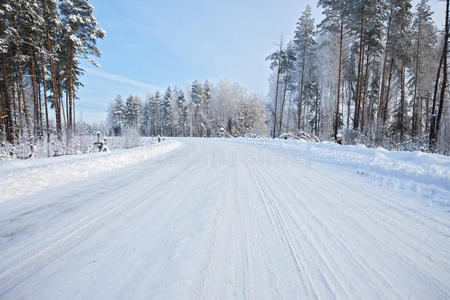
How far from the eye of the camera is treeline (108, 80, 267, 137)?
40125mm

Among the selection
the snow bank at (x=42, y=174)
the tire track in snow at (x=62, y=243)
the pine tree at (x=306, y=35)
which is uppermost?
the pine tree at (x=306, y=35)

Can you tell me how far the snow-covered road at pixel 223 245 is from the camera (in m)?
1.37

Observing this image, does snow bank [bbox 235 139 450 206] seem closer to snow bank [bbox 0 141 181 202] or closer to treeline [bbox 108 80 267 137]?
snow bank [bbox 0 141 181 202]

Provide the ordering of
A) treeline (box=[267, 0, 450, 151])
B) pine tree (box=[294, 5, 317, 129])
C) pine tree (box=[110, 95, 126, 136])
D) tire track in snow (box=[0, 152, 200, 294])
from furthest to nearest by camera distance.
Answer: pine tree (box=[110, 95, 126, 136]), pine tree (box=[294, 5, 317, 129]), treeline (box=[267, 0, 450, 151]), tire track in snow (box=[0, 152, 200, 294])

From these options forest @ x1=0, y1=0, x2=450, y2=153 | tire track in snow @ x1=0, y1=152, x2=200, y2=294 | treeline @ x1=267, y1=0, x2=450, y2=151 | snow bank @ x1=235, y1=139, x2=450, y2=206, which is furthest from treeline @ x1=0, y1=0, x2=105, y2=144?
treeline @ x1=267, y1=0, x2=450, y2=151

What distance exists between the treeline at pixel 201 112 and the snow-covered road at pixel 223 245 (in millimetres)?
33831

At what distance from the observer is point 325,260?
1687 millimetres

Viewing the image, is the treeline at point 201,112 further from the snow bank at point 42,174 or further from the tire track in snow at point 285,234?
the tire track in snow at point 285,234

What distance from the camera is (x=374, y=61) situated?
61.3 ft

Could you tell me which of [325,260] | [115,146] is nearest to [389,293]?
[325,260]

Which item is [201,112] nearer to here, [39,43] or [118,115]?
[118,115]

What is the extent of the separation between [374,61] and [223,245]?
24.9m

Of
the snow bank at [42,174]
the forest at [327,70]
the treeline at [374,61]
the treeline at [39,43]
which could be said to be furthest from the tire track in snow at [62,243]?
the treeline at [374,61]

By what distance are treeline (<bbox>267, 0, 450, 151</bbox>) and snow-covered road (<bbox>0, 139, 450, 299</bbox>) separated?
10.9 m
